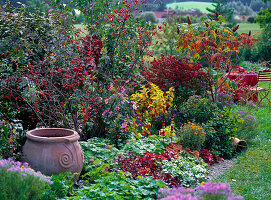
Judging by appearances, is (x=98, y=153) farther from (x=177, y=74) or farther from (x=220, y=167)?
(x=177, y=74)

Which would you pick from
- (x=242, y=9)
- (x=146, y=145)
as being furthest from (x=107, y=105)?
(x=242, y=9)

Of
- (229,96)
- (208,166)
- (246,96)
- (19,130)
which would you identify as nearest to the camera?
(19,130)

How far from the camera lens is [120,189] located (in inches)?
133

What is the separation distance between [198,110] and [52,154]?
3563 mm

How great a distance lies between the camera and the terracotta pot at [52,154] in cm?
365

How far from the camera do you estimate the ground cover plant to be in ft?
13.1

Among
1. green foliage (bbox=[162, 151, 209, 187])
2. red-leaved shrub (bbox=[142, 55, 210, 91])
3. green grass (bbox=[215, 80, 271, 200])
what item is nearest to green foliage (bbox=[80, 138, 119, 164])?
green foliage (bbox=[162, 151, 209, 187])

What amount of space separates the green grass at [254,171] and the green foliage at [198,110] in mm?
1047

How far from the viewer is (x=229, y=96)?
26.1 ft

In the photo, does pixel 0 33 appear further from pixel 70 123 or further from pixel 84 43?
pixel 70 123

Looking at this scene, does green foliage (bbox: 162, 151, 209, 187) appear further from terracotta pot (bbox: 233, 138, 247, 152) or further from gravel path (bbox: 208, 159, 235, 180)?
terracotta pot (bbox: 233, 138, 247, 152)

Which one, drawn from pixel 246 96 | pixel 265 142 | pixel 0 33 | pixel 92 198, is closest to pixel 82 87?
pixel 0 33

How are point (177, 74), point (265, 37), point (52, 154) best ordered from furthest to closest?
point (265, 37) → point (177, 74) → point (52, 154)

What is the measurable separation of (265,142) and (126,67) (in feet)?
11.1
